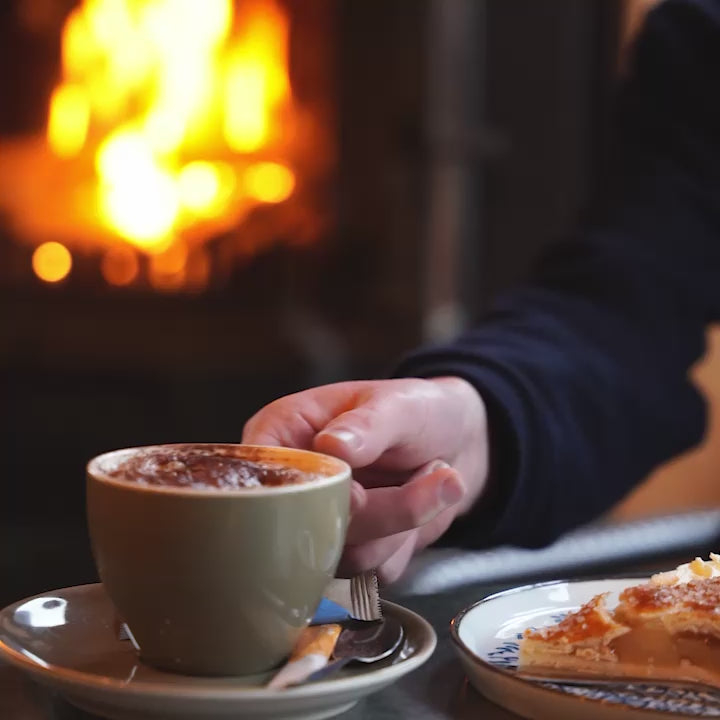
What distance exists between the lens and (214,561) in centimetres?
50

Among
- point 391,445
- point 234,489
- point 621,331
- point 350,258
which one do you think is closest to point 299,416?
point 391,445

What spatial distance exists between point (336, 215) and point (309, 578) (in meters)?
1.41

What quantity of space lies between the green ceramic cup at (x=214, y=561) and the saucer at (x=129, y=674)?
15 millimetres

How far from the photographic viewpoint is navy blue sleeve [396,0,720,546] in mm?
867

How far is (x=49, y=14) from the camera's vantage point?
1.79 meters

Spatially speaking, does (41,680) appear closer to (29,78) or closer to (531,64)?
(29,78)

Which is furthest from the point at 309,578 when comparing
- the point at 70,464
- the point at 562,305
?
the point at 70,464

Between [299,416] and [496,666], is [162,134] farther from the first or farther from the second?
[496,666]

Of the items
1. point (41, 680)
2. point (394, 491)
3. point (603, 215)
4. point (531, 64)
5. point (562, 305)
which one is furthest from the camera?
point (531, 64)

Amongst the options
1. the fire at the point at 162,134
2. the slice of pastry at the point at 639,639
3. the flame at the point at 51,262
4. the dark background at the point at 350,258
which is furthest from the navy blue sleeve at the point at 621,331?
the flame at the point at 51,262

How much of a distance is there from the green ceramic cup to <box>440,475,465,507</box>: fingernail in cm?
6

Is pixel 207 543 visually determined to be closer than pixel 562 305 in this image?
Yes

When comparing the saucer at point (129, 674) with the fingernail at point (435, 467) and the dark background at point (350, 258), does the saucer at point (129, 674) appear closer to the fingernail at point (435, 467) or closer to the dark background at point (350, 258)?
the fingernail at point (435, 467)

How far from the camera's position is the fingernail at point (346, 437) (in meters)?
0.58
